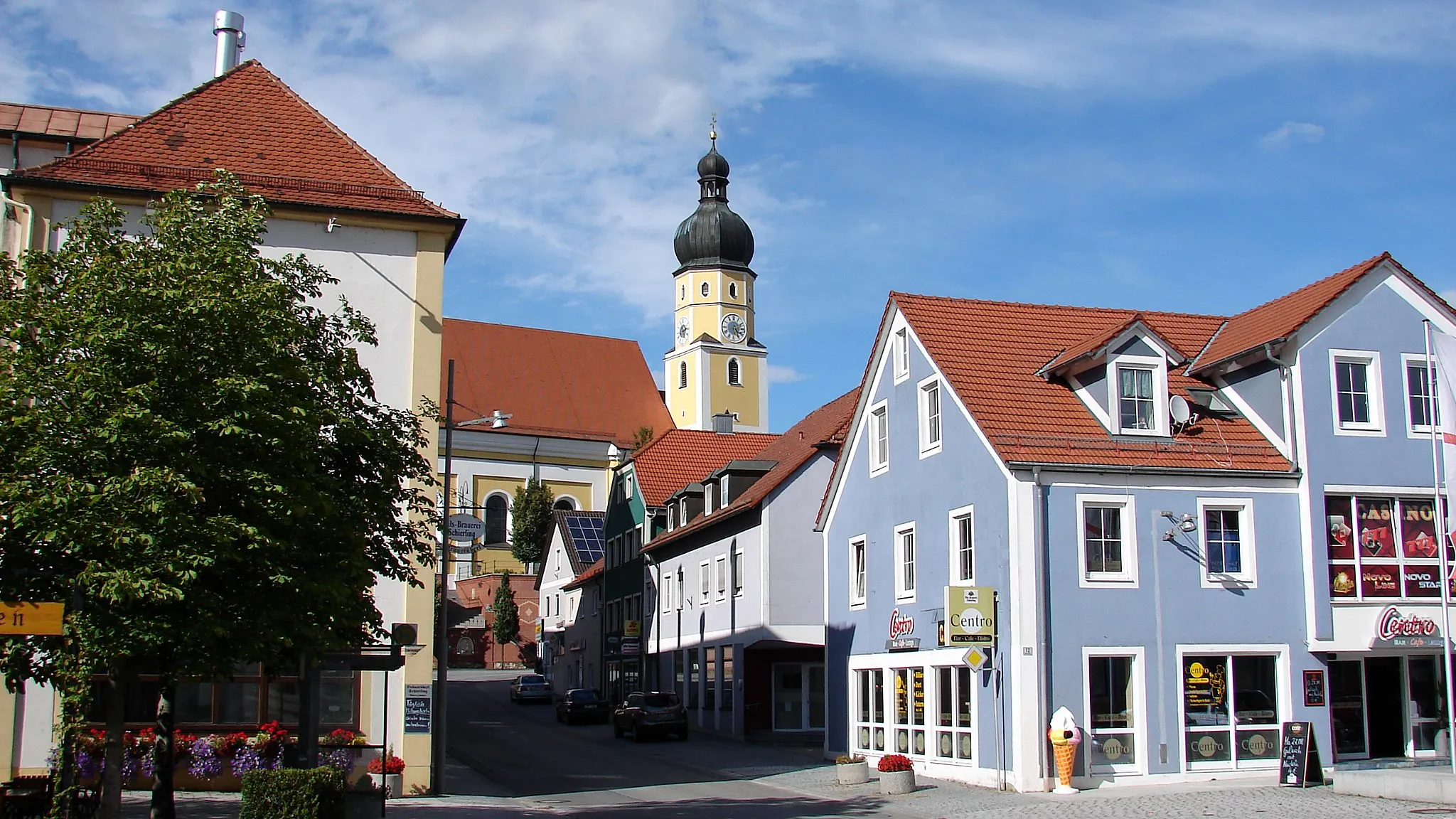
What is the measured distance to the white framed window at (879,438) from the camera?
2853 centimetres

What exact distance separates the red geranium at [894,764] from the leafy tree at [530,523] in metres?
57.5

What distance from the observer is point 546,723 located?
144 feet

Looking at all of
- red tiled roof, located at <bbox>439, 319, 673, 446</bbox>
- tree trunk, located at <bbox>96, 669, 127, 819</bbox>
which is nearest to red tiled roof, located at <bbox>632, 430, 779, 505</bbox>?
red tiled roof, located at <bbox>439, 319, 673, 446</bbox>

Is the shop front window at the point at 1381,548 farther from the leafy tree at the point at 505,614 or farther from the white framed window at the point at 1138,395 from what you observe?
the leafy tree at the point at 505,614

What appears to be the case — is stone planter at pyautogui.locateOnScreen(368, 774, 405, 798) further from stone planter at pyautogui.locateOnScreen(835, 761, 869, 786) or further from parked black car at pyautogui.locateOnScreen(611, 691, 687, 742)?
parked black car at pyautogui.locateOnScreen(611, 691, 687, 742)

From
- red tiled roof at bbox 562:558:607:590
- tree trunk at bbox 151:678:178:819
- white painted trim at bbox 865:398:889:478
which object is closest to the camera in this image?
tree trunk at bbox 151:678:178:819

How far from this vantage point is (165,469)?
1376 centimetres

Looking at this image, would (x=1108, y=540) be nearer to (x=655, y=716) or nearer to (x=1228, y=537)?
(x=1228, y=537)

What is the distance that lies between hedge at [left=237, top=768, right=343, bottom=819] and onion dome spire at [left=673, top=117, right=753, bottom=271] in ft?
255

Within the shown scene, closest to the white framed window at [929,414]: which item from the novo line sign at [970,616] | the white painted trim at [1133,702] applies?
the novo line sign at [970,616]

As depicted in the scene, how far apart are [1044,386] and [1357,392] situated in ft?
17.8

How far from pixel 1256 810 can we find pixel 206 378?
14271mm

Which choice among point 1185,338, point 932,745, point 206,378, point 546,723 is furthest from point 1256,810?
point 546,723

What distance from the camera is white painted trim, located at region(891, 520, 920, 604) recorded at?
26.6 m
